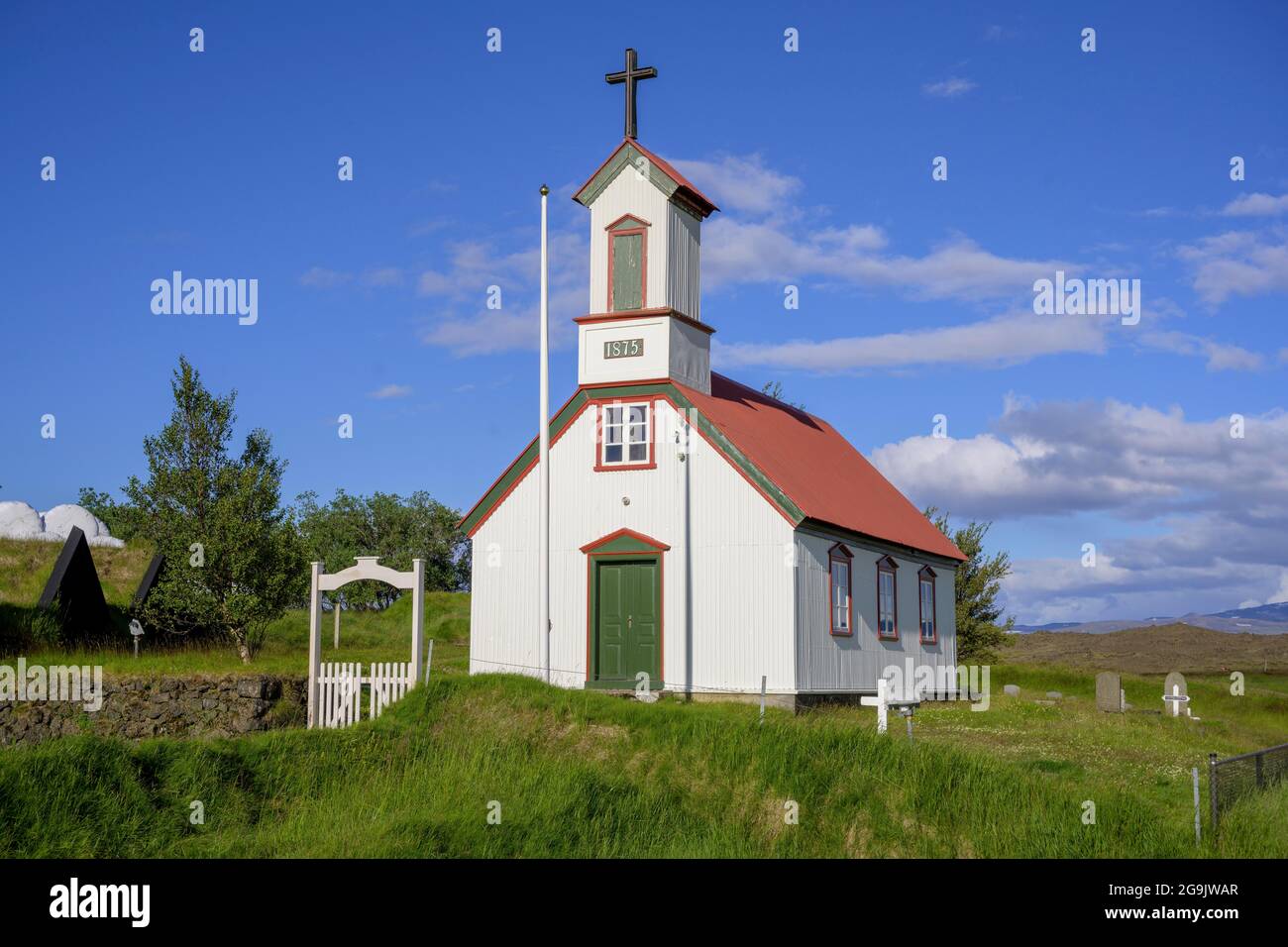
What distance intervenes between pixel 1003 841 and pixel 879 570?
1572cm

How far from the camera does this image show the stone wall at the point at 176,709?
19609 millimetres

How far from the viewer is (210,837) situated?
47.0 feet

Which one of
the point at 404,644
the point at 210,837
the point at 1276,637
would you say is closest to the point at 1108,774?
the point at 210,837

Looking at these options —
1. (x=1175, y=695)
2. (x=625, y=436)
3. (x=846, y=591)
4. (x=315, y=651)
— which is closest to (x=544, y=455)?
(x=625, y=436)

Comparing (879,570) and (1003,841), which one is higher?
(879,570)

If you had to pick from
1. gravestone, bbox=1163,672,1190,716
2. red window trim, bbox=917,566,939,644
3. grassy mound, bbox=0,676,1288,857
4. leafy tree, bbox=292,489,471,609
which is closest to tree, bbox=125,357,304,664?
grassy mound, bbox=0,676,1288,857

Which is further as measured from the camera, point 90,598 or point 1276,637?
point 1276,637

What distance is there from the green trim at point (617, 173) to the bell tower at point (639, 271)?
0.07 feet

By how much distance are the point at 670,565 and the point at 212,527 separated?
32.1 feet

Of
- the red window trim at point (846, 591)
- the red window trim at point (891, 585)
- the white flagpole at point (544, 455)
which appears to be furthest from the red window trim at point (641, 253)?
the red window trim at point (891, 585)

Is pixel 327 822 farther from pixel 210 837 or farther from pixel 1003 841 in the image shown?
pixel 1003 841

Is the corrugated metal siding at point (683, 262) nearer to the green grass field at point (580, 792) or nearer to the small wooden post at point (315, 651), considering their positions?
the small wooden post at point (315, 651)

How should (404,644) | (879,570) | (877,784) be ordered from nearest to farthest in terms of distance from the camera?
(877,784)
(879,570)
(404,644)
